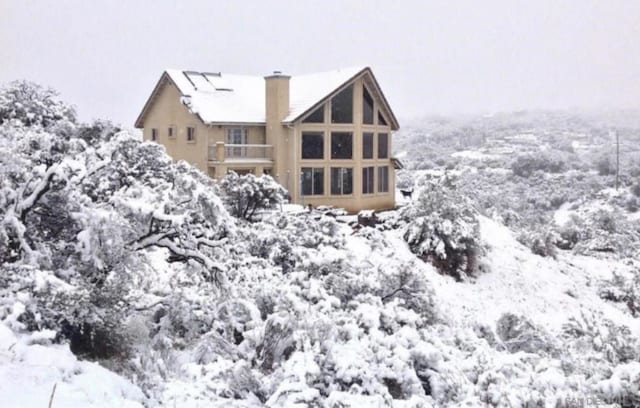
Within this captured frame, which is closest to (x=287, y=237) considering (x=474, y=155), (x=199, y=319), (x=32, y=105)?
(x=199, y=319)

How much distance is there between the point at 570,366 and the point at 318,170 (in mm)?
16300

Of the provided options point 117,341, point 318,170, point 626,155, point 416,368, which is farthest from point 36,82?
point 626,155

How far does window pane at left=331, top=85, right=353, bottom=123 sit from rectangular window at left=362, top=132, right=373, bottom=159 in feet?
3.17

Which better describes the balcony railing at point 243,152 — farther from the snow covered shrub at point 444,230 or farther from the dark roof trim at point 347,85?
the snow covered shrub at point 444,230

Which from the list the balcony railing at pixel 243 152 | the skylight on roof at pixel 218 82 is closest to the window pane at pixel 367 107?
the balcony railing at pixel 243 152

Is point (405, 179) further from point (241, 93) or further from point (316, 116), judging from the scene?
point (316, 116)

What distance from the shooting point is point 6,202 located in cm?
672

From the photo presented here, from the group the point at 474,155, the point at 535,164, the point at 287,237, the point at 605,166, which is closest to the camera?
the point at 287,237

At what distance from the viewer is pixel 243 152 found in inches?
929

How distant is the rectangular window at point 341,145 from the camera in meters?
23.8

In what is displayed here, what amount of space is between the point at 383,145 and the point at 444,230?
23.4 feet

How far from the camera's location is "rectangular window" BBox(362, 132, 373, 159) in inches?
966

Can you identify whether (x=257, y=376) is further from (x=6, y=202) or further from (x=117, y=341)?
(x=6, y=202)

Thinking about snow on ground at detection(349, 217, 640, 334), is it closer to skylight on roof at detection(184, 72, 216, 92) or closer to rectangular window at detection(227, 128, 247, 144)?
rectangular window at detection(227, 128, 247, 144)
